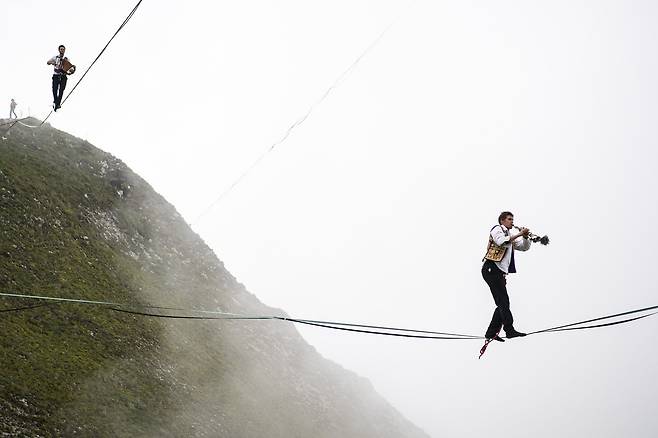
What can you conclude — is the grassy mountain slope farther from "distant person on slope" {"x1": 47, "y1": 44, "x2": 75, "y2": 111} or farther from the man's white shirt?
the man's white shirt

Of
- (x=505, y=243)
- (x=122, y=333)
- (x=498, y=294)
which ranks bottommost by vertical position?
(x=122, y=333)

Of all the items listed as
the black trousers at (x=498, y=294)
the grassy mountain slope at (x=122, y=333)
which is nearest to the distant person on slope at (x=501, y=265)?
the black trousers at (x=498, y=294)

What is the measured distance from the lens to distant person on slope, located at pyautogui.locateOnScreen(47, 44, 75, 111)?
28.6 meters

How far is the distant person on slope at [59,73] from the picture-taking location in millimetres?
28625

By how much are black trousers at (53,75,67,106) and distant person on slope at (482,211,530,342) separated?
2613 cm

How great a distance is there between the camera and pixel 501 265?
44.0 feet

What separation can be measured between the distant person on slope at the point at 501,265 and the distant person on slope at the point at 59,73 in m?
25.4

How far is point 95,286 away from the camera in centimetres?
3797

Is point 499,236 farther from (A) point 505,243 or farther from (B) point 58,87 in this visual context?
(B) point 58,87

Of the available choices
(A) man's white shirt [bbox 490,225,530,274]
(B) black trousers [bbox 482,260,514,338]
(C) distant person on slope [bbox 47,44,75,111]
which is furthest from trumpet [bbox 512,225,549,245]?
(C) distant person on slope [bbox 47,44,75,111]

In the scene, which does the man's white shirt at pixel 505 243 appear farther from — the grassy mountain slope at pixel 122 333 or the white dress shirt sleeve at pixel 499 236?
the grassy mountain slope at pixel 122 333

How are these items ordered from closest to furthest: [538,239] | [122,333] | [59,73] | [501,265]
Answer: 1. [538,239]
2. [501,265]
3. [59,73]
4. [122,333]

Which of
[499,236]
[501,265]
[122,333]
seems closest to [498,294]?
[501,265]

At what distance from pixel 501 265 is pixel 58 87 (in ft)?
87.7
